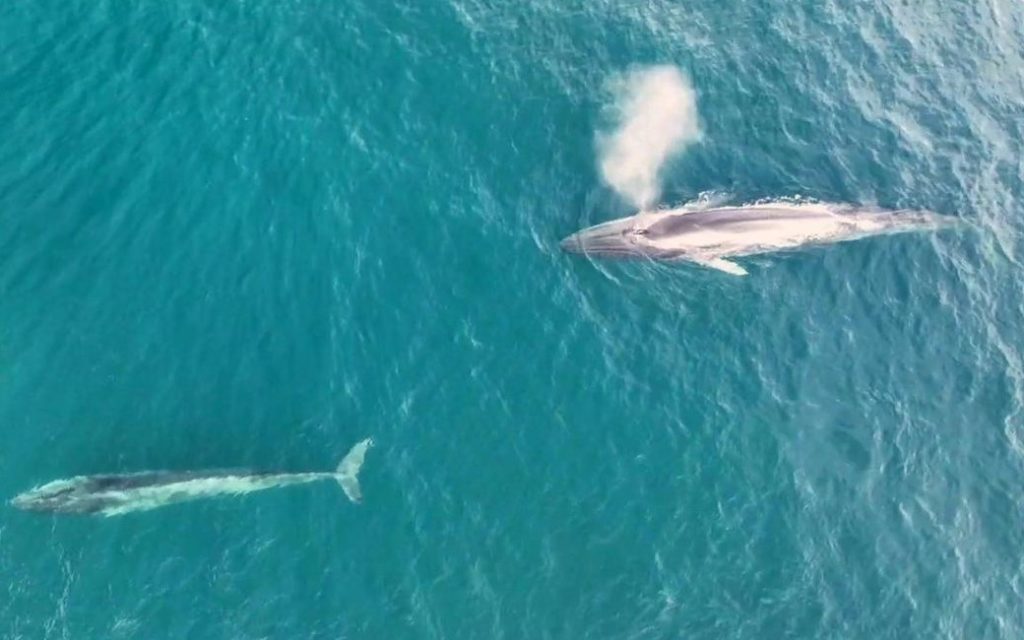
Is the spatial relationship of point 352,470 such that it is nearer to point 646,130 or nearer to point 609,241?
point 609,241

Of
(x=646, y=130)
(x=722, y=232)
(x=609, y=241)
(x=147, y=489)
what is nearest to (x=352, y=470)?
(x=147, y=489)

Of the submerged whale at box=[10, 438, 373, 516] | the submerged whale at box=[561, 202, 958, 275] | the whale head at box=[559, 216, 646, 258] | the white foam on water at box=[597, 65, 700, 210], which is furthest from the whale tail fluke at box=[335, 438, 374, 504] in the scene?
the white foam on water at box=[597, 65, 700, 210]

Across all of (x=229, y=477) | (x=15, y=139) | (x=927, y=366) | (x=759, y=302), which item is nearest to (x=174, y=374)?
(x=229, y=477)

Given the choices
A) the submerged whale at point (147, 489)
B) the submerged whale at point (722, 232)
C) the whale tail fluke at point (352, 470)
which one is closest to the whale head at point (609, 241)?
the submerged whale at point (722, 232)

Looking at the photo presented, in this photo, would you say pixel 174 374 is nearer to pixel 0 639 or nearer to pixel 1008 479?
pixel 0 639

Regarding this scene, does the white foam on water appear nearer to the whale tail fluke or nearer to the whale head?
the whale head

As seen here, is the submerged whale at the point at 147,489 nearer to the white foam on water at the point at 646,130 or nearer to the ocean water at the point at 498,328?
the ocean water at the point at 498,328

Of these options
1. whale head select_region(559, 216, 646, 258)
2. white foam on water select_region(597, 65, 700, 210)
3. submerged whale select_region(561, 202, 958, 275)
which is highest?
white foam on water select_region(597, 65, 700, 210)
